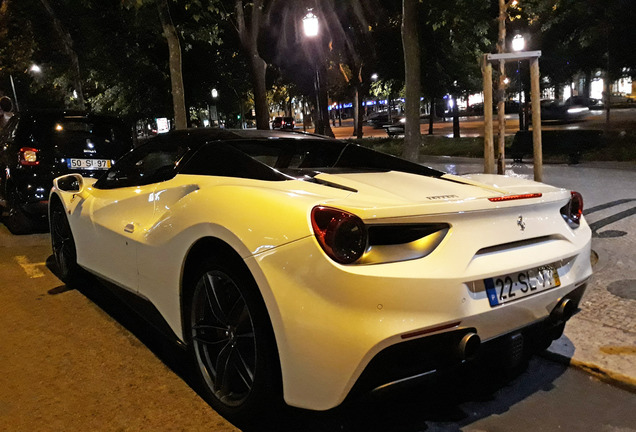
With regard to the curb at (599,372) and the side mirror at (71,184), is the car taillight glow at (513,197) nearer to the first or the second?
the curb at (599,372)

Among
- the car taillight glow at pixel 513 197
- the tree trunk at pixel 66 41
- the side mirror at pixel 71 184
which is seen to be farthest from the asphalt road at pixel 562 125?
the side mirror at pixel 71 184

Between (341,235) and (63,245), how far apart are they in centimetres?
388

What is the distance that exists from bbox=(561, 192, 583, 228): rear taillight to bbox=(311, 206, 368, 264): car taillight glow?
1395mm

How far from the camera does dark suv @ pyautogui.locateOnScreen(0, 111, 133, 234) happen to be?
7.73m

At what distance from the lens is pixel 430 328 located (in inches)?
87.9

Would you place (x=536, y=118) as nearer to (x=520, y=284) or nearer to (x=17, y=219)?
(x=520, y=284)

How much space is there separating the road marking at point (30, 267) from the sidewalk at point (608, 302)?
5.03m

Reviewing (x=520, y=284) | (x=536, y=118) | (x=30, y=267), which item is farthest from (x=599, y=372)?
(x=30, y=267)

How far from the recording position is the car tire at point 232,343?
2490 millimetres

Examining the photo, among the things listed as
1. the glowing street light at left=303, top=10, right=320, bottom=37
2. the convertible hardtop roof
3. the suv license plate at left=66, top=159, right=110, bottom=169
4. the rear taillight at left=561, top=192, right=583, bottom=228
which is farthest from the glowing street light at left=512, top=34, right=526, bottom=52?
the rear taillight at left=561, top=192, right=583, bottom=228

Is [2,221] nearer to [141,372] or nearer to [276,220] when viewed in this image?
[141,372]

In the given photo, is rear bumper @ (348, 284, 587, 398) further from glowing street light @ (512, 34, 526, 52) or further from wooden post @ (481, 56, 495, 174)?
glowing street light @ (512, 34, 526, 52)

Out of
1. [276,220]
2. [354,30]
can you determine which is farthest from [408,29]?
[354,30]

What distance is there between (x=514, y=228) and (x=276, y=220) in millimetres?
1128
